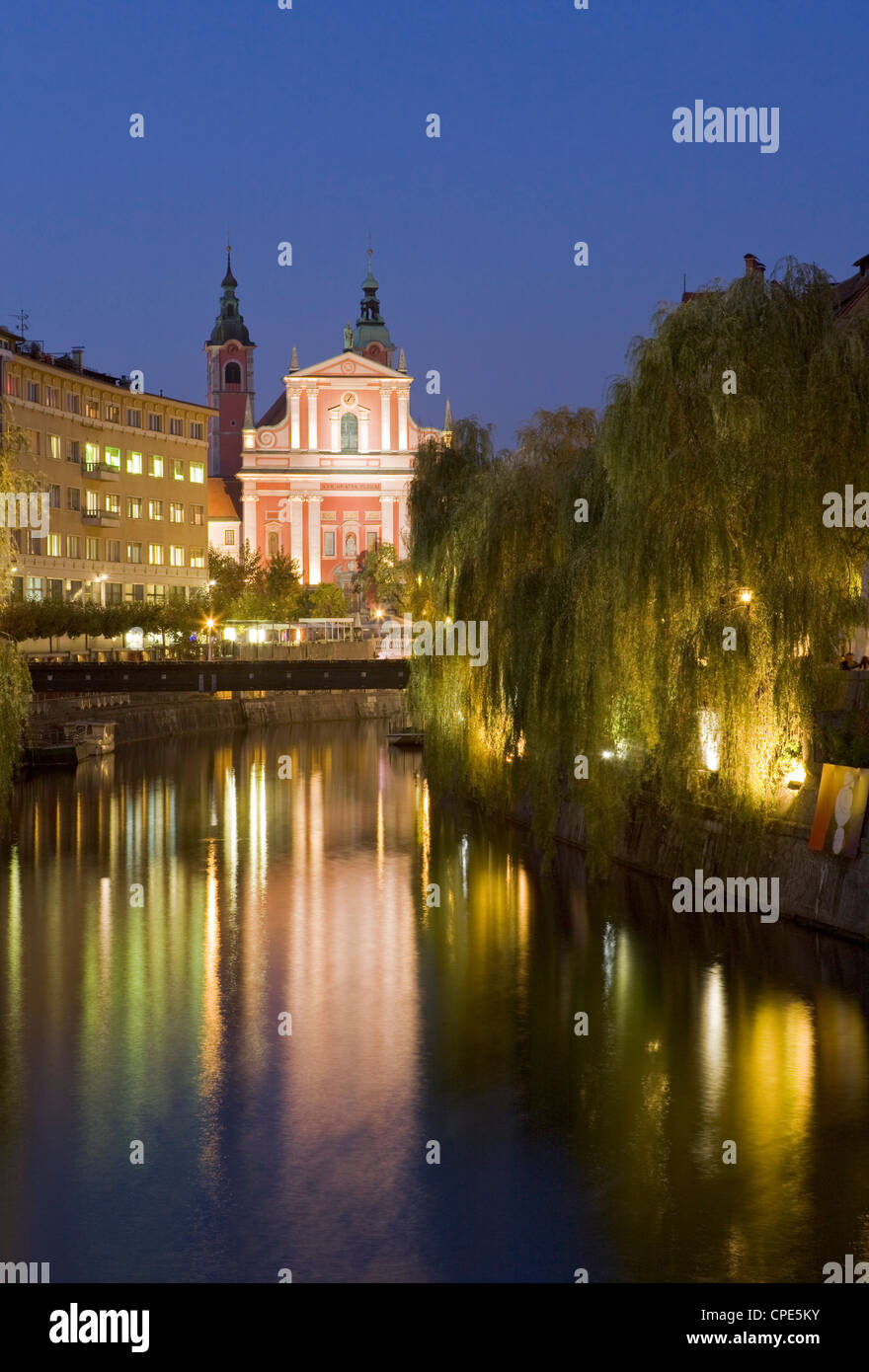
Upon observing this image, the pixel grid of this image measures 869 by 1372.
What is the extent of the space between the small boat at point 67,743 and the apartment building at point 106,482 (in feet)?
51.8

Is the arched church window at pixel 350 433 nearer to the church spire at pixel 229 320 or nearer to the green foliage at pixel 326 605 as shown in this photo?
the green foliage at pixel 326 605

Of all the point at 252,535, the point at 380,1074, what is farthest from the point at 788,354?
the point at 252,535

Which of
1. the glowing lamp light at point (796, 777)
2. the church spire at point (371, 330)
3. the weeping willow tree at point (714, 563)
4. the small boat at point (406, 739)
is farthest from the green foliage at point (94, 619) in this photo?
the church spire at point (371, 330)

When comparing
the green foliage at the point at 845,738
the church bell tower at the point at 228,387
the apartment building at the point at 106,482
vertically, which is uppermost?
the church bell tower at the point at 228,387

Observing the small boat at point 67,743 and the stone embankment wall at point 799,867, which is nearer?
the stone embankment wall at point 799,867

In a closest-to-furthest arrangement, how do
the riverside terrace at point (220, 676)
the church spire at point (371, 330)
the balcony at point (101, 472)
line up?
1. the riverside terrace at point (220, 676)
2. the balcony at point (101, 472)
3. the church spire at point (371, 330)

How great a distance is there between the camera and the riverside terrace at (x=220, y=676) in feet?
209

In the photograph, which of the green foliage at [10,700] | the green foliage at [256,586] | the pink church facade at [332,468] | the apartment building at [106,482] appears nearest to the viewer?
the green foliage at [10,700]

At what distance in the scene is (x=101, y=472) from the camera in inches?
4050

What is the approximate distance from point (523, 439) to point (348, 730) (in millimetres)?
53826

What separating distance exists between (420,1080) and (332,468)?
349 feet

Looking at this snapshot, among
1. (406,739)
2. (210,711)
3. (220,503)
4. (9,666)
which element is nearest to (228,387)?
(220,503)

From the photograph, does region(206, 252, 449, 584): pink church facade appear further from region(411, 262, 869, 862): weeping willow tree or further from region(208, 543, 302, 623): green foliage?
region(411, 262, 869, 862): weeping willow tree

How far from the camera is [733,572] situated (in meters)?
32.8
